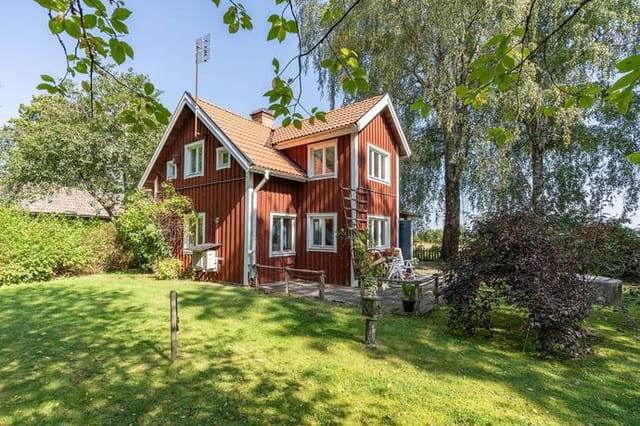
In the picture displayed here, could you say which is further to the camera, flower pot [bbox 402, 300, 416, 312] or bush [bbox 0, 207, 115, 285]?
bush [bbox 0, 207, 115, 285]

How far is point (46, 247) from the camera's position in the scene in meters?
11.0

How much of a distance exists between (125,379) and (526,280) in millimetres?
5864

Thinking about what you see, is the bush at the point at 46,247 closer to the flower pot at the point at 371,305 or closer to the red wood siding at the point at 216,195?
the red wood siding at the point at 216,195

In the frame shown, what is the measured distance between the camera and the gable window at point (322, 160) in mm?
11547

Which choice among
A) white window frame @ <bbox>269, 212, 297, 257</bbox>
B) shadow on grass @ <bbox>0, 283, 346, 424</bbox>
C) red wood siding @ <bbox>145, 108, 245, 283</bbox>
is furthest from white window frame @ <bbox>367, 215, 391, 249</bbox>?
shadow on grass @ <bbox>0, 283, 346, 424</bbox>

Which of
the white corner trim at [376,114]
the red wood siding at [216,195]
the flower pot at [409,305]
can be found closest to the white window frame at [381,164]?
the white corner trim at [376,114]

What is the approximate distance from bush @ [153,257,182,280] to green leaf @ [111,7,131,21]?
35.8 ft

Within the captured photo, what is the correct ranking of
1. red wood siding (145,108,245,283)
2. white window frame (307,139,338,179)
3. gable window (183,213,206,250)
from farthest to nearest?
1. gable window (183,213,206,250)
2. white window frame (307,139,338,179)
3. red wood siding (145,108,245,283)

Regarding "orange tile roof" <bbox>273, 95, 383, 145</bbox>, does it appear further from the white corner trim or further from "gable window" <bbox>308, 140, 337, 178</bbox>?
"gable window" <bbox>308, 140, 337, 178</bbox>

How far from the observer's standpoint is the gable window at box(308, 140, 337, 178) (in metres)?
11.5

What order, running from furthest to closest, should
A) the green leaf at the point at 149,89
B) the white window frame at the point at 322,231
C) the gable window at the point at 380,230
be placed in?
the gable window at the point at 380,230 < the white window frame at the point at 322,231 < the green leaf at the point at 149,89

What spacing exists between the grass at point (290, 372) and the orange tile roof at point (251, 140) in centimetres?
533

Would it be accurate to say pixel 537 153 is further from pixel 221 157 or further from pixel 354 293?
pixel 221 157

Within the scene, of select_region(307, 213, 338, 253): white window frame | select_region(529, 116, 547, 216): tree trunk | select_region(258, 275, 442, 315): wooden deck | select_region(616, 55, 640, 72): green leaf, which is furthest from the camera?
select_region(529, 116, 547, 216): tree trunk
